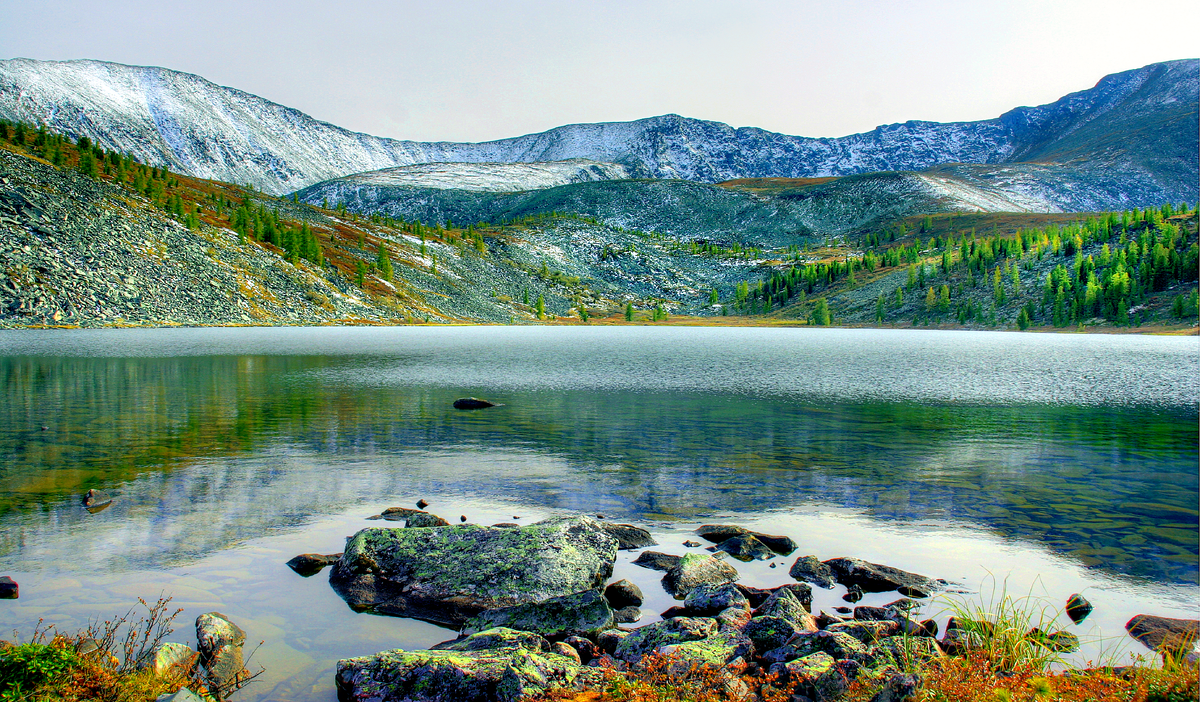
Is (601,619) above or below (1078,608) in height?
above

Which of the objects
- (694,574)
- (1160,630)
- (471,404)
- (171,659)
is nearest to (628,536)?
(694,574)

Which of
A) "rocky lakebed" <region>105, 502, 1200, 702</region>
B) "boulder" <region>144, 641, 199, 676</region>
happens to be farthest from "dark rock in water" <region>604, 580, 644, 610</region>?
"boulder" <region>144, 641, 199, 676</region>

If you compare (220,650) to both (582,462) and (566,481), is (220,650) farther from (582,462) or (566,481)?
(582,462)

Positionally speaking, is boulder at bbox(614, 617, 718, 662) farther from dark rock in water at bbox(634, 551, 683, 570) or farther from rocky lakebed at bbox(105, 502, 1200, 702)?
dark rock in water at bbox(634, 551, 683, 570)

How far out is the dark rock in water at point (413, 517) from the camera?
16.5 m

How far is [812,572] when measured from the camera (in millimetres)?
13703

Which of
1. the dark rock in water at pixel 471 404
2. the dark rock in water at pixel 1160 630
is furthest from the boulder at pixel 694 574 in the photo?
the dark rock in water at pixel 471 404

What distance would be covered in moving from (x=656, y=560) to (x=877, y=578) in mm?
4609

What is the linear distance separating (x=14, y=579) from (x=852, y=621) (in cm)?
1568

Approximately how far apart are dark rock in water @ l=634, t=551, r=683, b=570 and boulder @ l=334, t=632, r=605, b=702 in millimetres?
5389

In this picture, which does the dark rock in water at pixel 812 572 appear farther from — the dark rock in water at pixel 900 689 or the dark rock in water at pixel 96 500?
the dark rock in water at pixel 96 500

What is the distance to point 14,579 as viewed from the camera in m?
12.6

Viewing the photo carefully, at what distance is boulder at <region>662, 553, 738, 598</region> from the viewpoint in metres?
13.0

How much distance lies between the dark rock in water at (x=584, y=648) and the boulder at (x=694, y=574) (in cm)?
Answer: 320
